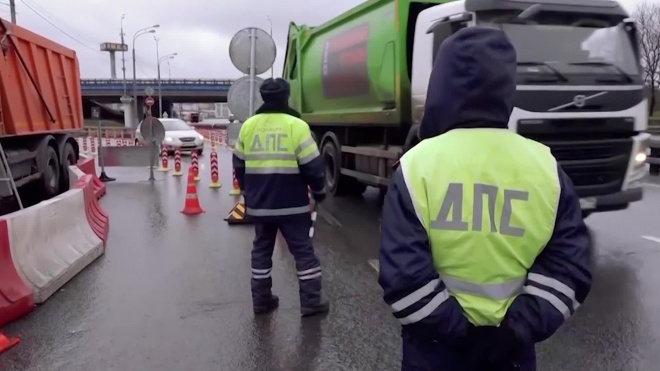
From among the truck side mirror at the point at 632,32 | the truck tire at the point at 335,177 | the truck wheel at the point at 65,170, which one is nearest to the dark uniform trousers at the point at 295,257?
the truck side mirror at the point at 632,32

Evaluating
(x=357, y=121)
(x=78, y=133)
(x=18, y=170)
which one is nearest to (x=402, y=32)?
(x=357, y=121)

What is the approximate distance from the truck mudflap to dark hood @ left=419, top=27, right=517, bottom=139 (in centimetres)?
530

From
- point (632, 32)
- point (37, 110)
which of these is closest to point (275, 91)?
point (632, 32)

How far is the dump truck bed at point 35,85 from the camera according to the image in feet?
30.8

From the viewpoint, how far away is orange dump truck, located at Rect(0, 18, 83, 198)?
944cm

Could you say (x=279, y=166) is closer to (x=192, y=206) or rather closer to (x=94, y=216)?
(x=94, y=216)

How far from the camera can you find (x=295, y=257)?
5.20 meters

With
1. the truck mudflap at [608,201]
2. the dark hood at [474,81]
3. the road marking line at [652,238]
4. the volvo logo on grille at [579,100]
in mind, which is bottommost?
the road marking line at [652,238]

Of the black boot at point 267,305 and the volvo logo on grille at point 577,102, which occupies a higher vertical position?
the volvo logo on grille at point 577,102

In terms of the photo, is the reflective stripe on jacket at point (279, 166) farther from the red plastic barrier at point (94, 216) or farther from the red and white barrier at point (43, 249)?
the red plastic barrier at point (94, 216)

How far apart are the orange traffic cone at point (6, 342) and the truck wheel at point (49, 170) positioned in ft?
22.7

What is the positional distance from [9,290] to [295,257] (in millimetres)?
2304

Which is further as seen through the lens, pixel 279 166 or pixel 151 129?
pixel 151 129

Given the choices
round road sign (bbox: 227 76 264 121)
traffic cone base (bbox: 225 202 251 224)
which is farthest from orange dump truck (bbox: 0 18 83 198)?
round road sign (bbox: 227 76 264 121)
